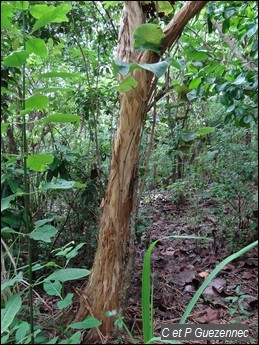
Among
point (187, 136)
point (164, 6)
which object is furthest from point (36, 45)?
point (187, 136)

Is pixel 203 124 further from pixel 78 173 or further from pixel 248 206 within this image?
pixel 78 173

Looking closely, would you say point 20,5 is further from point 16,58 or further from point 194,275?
point 194,275

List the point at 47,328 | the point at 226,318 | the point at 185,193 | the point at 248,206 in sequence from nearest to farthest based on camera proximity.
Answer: the point at 47,328 < the point at 226,318 < the point at 248,206 < the point at 185,193

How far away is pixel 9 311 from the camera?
3.55 feet

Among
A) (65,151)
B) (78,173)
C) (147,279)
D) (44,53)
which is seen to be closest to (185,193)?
(78,173)

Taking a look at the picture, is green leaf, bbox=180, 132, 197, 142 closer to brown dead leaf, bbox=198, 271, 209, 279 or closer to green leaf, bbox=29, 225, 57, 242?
brown dead leaf, bbox=198, 271, 209, 279

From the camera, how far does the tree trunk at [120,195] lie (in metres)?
1.39

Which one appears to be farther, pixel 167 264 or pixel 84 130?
pixel 84 130

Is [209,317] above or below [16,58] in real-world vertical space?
below

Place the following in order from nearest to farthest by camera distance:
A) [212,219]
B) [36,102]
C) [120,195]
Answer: [36,102], [120,195], [212,219]

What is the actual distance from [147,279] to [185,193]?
155 cm

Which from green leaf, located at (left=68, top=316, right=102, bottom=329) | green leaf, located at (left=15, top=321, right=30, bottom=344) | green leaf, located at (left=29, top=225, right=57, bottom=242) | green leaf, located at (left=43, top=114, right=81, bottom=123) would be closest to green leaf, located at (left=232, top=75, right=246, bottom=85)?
green leaf, located at (left=43, top=114, right=81, bottom=123)

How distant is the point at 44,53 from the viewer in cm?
124

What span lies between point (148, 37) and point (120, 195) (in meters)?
0.67
